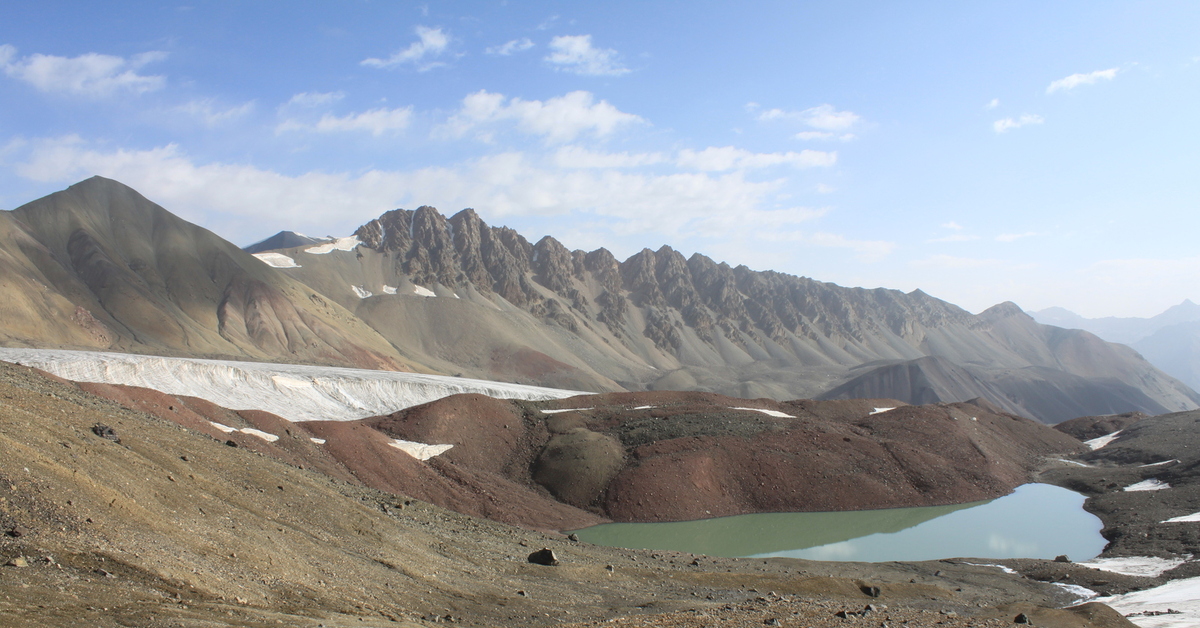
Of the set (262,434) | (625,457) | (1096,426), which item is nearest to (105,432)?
(262,434)

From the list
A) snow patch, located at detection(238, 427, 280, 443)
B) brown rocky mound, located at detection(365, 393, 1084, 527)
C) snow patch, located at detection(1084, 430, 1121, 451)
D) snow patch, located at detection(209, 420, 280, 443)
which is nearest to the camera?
snow patch, located at detection(209, 420, 280, 443)

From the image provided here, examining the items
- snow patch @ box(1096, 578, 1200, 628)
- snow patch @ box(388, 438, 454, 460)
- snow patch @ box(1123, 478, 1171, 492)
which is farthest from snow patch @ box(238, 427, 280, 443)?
snow patch @ box(1123, 478, 1171, 492)

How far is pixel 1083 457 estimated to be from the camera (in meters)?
61.4

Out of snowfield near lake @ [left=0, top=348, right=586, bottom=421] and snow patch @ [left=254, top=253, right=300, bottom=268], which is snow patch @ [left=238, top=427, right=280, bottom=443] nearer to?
snowfield near lake @ [left=0, top=348, right=586, bottom=421]

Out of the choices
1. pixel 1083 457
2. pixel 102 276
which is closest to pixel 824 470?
pixel 1083 457

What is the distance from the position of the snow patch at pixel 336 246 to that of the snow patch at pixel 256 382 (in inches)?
4751

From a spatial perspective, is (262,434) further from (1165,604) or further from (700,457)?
(1165,604)

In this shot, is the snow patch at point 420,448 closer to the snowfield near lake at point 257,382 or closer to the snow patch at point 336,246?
the snowfield near lake at point 257,382

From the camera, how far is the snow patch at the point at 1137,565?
28672 mm

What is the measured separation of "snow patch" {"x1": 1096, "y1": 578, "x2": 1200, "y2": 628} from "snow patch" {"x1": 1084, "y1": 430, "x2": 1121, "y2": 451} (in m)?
49.2

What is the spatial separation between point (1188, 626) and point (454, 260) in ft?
578

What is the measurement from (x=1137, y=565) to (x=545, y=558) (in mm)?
27276

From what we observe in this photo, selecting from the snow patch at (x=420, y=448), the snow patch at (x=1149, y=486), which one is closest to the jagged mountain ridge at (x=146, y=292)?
the snow patch at (x=420, y=448)

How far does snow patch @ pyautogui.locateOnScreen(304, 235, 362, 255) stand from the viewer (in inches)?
6601
